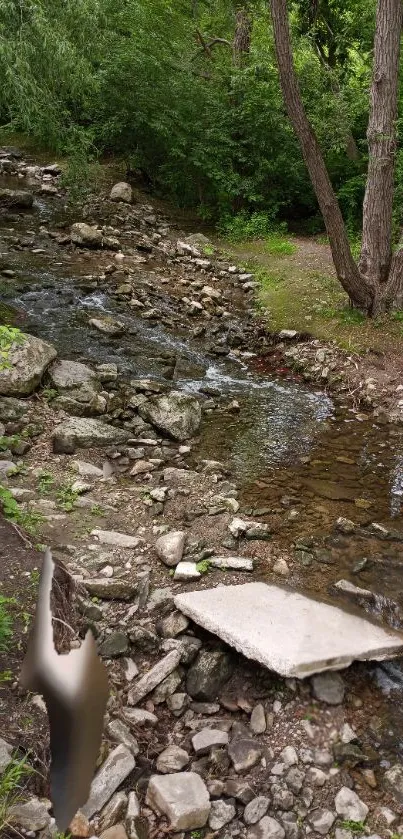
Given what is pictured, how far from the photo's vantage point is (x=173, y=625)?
10.1 ft

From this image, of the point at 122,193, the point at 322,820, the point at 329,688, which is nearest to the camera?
the point at 322,820

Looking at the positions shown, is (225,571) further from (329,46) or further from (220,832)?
(329,46)

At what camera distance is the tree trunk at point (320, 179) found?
6945 mm

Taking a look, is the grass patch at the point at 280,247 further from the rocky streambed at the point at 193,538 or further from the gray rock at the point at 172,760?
the gray rock at the point at 172,760

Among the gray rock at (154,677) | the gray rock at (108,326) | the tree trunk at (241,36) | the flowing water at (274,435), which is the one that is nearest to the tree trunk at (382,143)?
the flowing water at (274,435)

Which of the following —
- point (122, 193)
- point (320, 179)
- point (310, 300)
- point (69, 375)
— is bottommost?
point (69, 375)

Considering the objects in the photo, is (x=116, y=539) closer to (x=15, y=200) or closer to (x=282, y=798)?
(x=282, y=798)

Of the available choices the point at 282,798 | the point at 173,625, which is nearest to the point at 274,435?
the point at 173,625

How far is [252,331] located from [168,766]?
6729mm

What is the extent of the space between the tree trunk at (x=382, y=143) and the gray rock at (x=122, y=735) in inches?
274

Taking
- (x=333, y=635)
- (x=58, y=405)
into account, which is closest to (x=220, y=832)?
(x=333, y=635)

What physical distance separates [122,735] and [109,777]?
0.66ft

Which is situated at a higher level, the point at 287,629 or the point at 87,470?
the point at 287,629

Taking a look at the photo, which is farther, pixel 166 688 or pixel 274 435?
pixel 274 435
